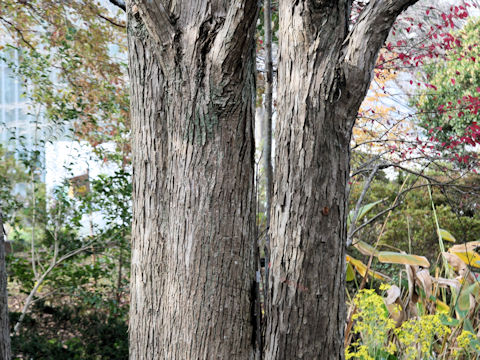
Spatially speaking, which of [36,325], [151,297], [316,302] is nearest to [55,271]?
[36,325]

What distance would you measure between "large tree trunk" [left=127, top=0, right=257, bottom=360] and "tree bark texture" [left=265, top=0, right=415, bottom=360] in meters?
0.13

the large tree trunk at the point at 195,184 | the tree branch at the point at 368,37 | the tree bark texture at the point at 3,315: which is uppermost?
the tree branch at the point at 368,37

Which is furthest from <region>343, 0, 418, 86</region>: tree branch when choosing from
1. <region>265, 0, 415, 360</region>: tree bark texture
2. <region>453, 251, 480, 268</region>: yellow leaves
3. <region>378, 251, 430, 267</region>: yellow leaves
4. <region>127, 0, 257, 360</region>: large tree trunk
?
<region>453, 251, 480, 268</region>: yellow leaves

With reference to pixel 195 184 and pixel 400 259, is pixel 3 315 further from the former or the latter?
pixel 400 259

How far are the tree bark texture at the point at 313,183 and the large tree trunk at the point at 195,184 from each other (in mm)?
125

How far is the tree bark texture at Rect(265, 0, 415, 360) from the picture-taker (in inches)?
59.1

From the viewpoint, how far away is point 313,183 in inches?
59.9

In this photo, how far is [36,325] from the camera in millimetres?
3797

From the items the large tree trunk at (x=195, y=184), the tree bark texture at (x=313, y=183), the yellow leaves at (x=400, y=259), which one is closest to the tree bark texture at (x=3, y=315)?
the large tree trunk at (x=195, y=184)

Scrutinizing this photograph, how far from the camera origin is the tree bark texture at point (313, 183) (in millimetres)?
1502

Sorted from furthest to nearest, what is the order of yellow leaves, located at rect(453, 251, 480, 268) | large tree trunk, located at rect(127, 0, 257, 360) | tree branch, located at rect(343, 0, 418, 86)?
yellow leaves, located at rect(453, 251, 480, 268), large tree trunk, located at rect(127, 0, 257, 360), tree branch, located at rect(343, 0, 418, 86)

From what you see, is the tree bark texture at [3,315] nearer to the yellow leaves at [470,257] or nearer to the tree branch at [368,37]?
the tree branch at [368,37]

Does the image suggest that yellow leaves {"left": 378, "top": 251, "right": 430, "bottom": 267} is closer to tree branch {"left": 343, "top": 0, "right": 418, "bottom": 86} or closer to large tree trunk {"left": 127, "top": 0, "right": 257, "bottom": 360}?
large tree trunk {"left": 127, "top": 0, "right": 257, "bottom": 360}

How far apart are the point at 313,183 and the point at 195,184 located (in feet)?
1.35
